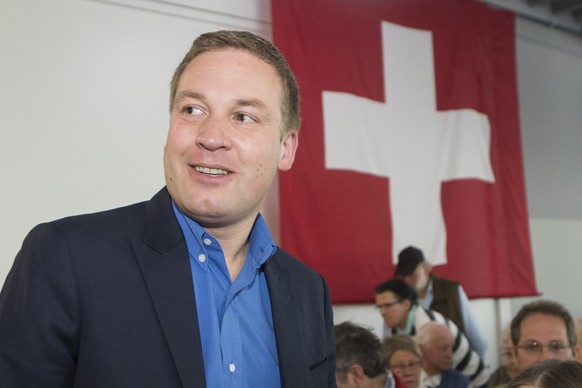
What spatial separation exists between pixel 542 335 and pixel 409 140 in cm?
186

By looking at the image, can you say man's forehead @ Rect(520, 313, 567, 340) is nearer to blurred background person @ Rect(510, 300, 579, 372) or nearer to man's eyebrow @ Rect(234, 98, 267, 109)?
blurred background person @ Rect(510, 300, 579, 372)

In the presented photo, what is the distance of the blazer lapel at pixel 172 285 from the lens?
0.89m

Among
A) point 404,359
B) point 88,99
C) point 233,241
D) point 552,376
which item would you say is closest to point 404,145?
point 404,359

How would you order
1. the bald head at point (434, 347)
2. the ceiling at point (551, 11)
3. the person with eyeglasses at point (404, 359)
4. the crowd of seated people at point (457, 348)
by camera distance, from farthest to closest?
the ceiling at point (551, 11)
the bald head at point (434, 347)
the person with eyeglasses at point (404, 359)
the crowd of seated people at point (457, 348)

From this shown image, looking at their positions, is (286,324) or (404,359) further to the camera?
(404,359)

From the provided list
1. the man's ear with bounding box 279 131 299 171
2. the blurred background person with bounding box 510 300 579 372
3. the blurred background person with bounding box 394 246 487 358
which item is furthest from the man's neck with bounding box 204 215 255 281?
the blurred background person with bounding box 394 246 487 358

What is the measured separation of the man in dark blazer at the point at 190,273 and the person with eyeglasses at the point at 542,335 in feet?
5.76

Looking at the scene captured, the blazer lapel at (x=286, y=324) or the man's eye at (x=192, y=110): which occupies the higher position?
the man's eye at (x=192, y=110)

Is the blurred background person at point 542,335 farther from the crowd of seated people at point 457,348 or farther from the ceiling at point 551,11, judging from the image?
the ceiling at point 551,11

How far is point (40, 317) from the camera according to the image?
0.84 meters

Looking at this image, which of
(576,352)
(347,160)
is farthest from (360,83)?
(576,352)

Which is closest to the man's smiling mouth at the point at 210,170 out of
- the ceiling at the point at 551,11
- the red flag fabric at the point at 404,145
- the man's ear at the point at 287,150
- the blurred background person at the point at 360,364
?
the man's ear at the point at 287,150

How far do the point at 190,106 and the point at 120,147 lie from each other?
2406mm

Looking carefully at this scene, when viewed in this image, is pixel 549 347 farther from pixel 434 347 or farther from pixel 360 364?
pixel 434 347
